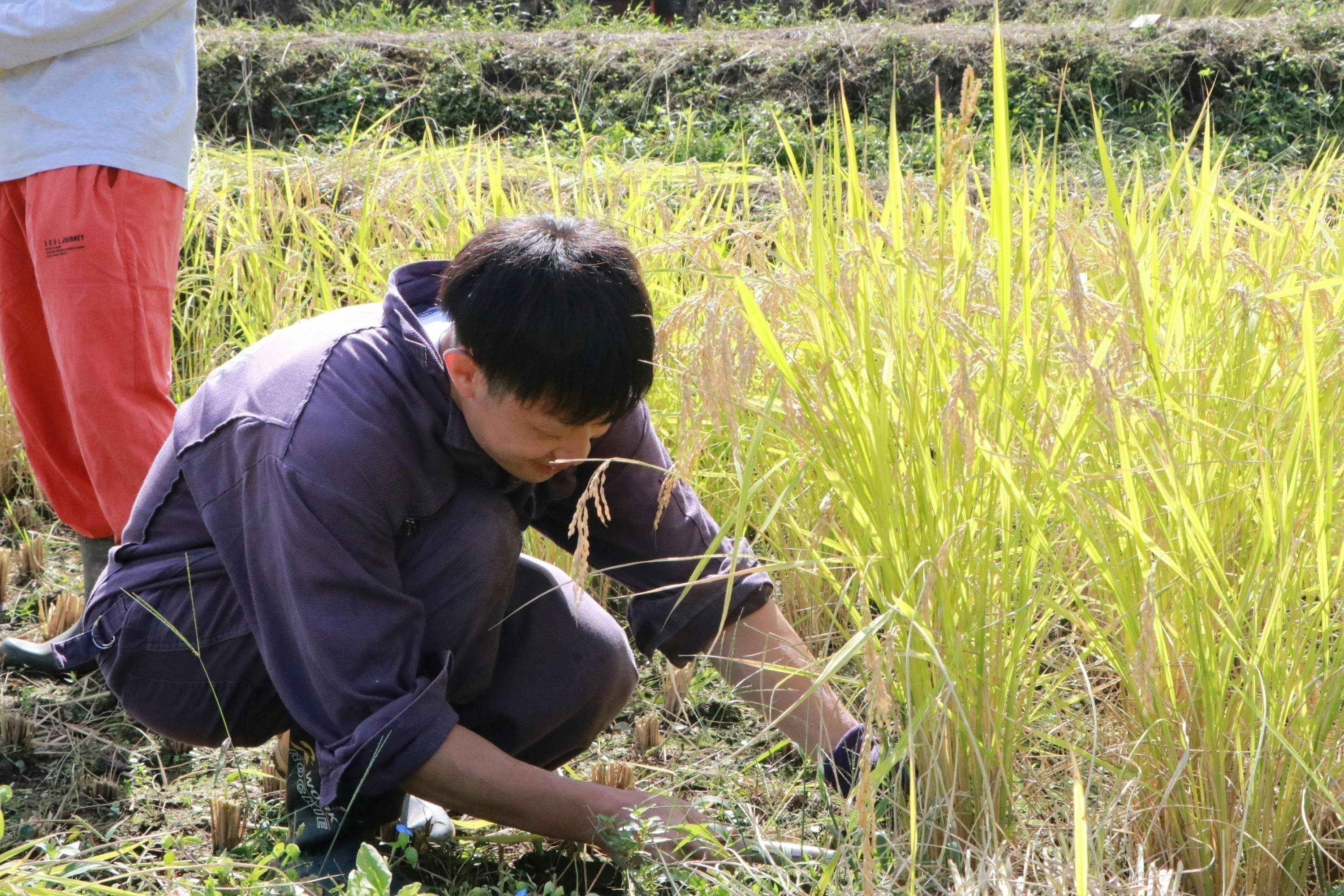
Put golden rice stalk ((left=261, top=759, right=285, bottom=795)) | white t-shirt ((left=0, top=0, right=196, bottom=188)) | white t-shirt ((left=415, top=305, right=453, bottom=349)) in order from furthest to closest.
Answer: white t-shirt ((left=0, top=0, right=196, bottom=188)), golden rice stalk ((left=261, top=759, right=285, bottom=795)), white t-shirt ((left=415, top=305, right=453, bottom=349))

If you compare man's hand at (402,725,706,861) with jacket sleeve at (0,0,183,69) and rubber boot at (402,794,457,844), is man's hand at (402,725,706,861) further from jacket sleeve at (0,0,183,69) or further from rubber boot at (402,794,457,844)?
jacket sleeve at (0,0,183,69)

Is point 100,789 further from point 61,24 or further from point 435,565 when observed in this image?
point 61,24

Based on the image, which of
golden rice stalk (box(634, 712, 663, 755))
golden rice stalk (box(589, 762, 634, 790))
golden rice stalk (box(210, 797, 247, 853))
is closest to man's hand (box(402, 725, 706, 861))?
golden rice stalk (box(589, 762, 634, 790))

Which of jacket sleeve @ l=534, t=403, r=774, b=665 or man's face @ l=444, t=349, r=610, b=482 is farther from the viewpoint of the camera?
jacket sleeve @ l=534, t=403, r=774, b=665

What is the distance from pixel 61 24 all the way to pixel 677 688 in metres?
1.55

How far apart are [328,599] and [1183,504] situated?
36.8 inches

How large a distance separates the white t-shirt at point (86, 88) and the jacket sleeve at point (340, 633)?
1.00 m

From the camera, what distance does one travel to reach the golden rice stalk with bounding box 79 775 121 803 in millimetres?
1915

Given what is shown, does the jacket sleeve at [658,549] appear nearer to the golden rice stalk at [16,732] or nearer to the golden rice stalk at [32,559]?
the golden rice stalk at [16,732]

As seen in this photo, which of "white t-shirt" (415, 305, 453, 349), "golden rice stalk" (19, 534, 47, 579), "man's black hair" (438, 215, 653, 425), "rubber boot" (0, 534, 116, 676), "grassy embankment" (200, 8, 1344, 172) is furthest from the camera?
"grassy embankment" (200, 8, 1344, 172)

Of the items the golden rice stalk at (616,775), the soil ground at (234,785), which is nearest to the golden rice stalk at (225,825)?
the soil ground at (234,785)

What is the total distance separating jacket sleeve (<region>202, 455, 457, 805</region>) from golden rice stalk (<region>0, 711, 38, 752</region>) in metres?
0.81

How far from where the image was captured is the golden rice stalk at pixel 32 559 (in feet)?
8.80

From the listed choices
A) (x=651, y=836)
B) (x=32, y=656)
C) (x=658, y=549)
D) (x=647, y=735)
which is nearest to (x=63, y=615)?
(x=32, y=656)
